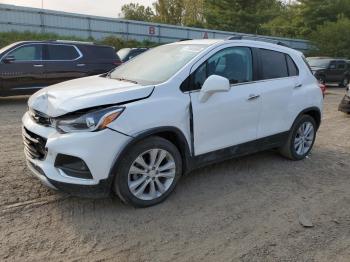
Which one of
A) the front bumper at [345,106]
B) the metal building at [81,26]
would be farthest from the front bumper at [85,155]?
the metal building at [81,26]

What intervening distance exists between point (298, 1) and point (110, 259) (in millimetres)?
42848

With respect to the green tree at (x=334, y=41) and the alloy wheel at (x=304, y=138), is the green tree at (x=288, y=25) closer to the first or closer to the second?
the green tree at (x=334, y=41)

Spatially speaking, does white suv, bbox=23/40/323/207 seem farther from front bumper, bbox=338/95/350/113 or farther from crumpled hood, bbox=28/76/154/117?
front bumper, bbox=338/95/350/113

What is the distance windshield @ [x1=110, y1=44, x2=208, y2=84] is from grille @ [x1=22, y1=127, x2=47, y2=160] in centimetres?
125

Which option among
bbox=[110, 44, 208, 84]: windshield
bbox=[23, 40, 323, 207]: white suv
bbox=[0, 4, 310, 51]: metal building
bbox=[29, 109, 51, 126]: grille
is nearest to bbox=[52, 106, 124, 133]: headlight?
bbox=[23, 40, 323, 207]: white suv

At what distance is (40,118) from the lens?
13.5 ft

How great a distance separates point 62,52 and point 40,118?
25.1ft

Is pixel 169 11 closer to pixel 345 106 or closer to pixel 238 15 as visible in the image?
pixel 238 15

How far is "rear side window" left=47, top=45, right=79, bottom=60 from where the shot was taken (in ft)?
36.2

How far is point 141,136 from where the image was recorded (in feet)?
12.9

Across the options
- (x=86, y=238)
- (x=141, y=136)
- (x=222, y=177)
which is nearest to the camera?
(x=86, y=238)

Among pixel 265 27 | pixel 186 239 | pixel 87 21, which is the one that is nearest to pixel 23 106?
pixel 186 239

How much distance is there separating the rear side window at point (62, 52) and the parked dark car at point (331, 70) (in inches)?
522

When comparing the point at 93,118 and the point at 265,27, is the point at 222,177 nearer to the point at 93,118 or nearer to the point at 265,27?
the point at 93,118
